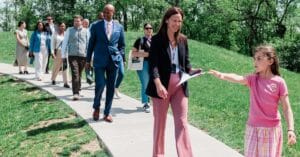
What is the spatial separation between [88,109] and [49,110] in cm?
81

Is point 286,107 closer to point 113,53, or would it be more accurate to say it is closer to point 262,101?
point 262,101

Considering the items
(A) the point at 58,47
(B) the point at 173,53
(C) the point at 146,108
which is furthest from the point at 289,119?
(A) the point at 58,47

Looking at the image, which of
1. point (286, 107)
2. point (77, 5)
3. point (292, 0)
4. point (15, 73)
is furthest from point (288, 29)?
point (286, 107)

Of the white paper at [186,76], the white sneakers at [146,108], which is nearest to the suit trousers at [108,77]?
the white sneakers at [146,108]

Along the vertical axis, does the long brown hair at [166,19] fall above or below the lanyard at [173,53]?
above

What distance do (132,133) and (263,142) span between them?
3434 mm

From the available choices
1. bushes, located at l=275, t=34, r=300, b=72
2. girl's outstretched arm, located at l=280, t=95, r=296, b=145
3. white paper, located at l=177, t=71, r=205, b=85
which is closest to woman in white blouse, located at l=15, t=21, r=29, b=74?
white paper, located at l=177, t=71, r=205, b=85

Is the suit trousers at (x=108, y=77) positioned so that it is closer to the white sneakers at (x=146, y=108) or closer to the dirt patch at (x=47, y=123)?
the dirt patch at (x=47, y=123)

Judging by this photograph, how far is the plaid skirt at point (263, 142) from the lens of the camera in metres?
4.98

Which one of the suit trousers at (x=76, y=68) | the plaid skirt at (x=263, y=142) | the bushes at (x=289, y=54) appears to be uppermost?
the plaid skirt at (x=263, y=142)

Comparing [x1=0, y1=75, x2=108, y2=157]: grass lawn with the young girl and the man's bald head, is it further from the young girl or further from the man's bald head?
the young girl

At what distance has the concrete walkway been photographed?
7062 millimetres

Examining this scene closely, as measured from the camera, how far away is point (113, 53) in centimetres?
850

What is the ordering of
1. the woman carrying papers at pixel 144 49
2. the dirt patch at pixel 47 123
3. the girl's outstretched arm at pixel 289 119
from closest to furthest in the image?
the girl's outstretched arm at pixel 289 119 → the woman carrying papers at pixel 144 49 → the dirt patch at pixel 47 123
